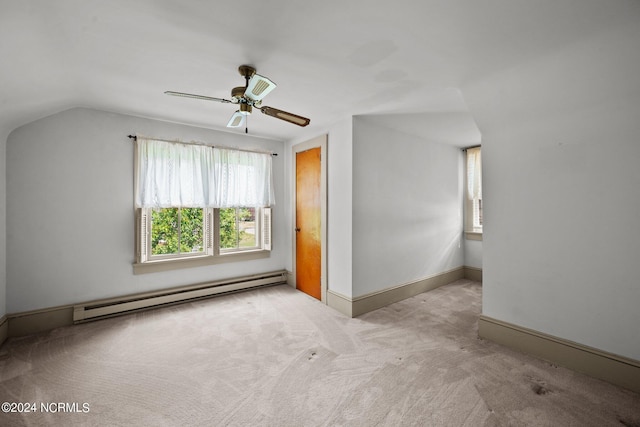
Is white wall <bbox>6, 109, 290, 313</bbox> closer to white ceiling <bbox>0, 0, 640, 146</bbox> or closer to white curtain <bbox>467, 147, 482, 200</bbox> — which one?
white ceiling <bbox>0, 0, 640, 146</bbox>

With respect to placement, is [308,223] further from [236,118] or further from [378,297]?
[236,118]

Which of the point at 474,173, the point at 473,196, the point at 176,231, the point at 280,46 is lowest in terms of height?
the point at 176,231

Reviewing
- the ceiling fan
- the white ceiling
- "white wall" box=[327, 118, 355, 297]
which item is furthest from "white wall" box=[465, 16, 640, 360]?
→ the ceiling fan

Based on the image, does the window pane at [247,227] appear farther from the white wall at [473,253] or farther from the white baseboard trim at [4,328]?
the white wall at [473,253]

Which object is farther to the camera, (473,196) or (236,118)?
(473,196)

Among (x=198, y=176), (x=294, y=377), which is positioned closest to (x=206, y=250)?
(x=198, y=176)

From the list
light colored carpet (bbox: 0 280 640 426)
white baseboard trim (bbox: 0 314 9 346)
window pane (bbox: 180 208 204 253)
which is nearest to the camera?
light colored carpet (bbox: 0 280 640 426)

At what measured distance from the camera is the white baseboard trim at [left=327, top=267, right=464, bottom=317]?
3.33 m

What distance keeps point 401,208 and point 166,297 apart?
3.46 m

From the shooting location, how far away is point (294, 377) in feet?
6.98

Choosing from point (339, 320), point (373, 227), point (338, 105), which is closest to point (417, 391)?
point (339, 320)

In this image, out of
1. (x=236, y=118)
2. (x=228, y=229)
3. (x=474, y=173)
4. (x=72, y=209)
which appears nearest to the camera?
(x=236, y=118)

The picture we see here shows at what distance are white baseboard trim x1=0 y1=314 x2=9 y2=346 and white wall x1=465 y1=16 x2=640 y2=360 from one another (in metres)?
4.80

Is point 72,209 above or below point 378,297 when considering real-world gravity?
above
